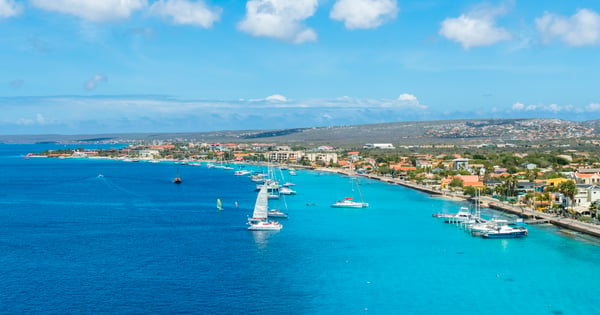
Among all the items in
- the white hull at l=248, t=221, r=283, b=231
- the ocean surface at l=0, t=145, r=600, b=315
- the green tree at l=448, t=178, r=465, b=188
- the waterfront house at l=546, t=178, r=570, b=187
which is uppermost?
the waterfront house at l=546, t=178, r=570, b=187

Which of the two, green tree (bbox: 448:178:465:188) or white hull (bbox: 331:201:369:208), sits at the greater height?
green tree (bbox: 448:178:465:188)

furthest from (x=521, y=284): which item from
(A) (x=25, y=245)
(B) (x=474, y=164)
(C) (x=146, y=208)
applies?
(B) (x=474, y=164)

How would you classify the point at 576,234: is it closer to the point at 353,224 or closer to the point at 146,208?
the point at 353,224

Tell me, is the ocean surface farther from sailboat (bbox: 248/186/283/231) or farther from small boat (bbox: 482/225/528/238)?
sailboat (bbox: 248/186/283/231)

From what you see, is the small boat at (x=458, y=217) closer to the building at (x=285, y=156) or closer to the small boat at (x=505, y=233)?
the small boat at (x=505, y=233)

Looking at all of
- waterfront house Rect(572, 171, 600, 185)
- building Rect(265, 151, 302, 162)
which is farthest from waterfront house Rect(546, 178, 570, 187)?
building Rect(265, 151, 302, 162)

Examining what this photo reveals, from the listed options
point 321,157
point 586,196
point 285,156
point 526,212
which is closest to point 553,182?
point 586,196

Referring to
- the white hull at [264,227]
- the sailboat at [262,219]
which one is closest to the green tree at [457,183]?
the sailboat at [262,219]
